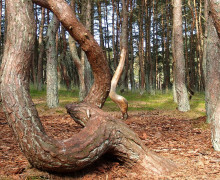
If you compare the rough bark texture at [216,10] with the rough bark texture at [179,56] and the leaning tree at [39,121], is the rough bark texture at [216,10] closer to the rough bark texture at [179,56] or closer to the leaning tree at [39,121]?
the leaning tree at [39,121]

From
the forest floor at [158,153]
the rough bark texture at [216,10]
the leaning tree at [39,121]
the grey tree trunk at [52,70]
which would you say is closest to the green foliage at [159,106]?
the grey tree trunk at [52,70]

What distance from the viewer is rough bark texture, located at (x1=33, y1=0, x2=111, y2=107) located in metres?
3.80

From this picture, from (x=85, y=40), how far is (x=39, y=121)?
1.49m

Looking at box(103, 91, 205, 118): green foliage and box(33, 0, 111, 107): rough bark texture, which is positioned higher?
box(33, 0, 111, 107): rough bark texture

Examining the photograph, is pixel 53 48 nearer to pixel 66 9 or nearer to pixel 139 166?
pixel 66 9

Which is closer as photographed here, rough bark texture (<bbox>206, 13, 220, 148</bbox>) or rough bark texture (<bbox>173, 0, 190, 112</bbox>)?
rough bark texture (<bbox>206, 13, 220, 148</bbox>)

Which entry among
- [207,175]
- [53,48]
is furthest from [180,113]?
[207,175]

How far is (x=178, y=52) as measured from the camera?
12.2m

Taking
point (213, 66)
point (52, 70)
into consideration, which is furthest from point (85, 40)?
point (52, 70)

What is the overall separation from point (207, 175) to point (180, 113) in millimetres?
7758

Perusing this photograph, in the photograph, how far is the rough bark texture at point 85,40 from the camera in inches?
150

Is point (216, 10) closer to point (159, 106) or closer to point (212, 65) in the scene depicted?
point (212, 65)

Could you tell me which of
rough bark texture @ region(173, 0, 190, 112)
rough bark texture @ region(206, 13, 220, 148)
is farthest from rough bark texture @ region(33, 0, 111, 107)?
rough bark texture @ region(173, 0, 190, 112)

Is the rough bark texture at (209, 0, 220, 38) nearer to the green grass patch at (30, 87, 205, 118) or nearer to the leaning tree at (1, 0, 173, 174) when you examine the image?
the leaning tree at (1, 0, 173, 174)
